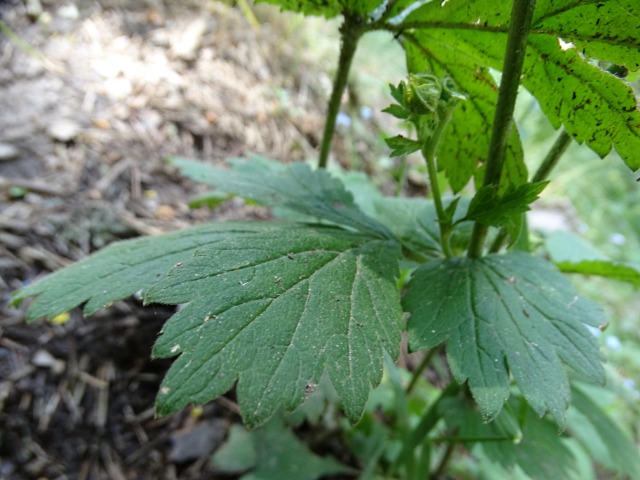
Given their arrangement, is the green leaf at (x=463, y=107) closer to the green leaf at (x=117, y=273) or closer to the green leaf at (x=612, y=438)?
the green leaf at (x=117, y=273)

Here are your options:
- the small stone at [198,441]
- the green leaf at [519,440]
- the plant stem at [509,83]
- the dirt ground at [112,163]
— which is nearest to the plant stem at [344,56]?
the plant stem at [509,83]

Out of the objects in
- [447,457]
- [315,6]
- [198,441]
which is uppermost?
[315,6]

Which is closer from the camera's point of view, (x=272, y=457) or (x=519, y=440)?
(x=519, y=440)

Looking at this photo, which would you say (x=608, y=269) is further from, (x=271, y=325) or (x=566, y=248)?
(x=271, y=325)

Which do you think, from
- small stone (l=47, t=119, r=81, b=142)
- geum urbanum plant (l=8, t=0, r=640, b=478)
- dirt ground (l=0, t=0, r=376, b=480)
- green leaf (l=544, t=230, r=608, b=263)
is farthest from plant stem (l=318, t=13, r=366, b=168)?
small stone (l=47, t=119, r=81, b=142)

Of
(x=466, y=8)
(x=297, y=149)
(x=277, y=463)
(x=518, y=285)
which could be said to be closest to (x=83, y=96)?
(x=297, y=149)

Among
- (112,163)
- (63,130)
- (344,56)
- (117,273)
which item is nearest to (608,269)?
(344,56)

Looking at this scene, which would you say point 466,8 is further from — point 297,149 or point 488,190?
point 297,149
